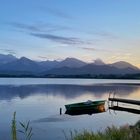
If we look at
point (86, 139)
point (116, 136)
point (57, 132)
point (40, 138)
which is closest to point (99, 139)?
point (86, 139)

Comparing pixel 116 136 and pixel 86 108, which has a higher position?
pixel 116 136

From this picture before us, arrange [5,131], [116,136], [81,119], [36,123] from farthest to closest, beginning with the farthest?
[81,119] < [36,123] < [5,131] < [116,136]

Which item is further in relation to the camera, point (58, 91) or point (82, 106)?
point (58, 91)

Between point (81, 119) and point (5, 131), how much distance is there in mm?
15873

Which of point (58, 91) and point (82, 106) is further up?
point (82, 106)

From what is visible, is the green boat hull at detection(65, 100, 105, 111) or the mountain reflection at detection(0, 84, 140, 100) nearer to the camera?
the green boat hull at detection(65, 100, 105, 111)

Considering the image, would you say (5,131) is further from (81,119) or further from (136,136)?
(136,136)

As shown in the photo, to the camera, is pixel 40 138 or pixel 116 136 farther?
pixel 40 138

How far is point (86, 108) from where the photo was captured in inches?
2072

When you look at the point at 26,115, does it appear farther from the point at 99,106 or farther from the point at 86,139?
the point at 86,139

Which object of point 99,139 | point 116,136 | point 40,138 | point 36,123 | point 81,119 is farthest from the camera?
point 81,119

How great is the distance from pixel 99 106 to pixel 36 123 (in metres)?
18.4

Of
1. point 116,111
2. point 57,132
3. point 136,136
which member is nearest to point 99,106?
point 116,111

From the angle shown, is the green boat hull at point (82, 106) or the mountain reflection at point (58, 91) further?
the mountain reflection at point (58, 91)
